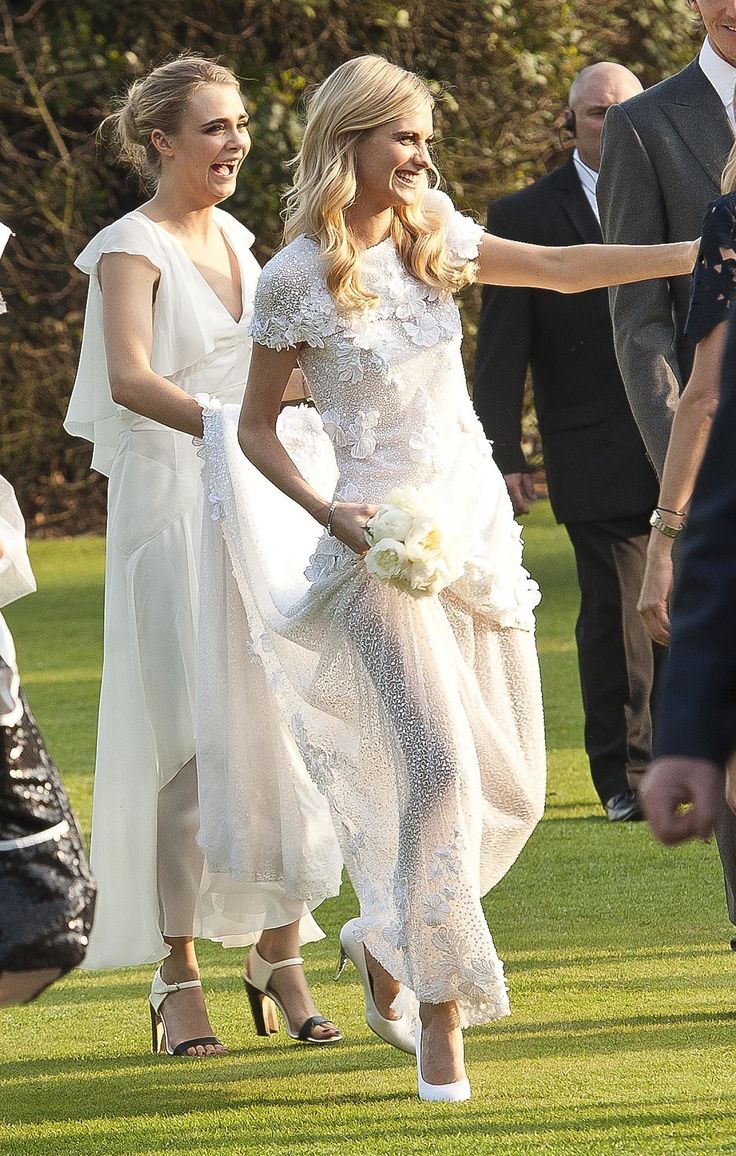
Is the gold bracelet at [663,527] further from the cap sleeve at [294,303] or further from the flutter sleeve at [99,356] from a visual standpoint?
the flutter sleeve at [99,356]

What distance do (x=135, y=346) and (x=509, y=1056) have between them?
1.94 meters

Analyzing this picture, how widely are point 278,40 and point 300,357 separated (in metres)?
15.1

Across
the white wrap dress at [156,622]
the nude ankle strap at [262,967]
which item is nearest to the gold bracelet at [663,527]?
the white wrap dress at [156,622]

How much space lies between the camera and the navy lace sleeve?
350 cm

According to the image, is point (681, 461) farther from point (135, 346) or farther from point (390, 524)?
point (135, 346)

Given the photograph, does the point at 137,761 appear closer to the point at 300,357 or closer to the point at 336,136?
the point at 300,357

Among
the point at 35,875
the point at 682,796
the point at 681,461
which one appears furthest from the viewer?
the point at 681,461

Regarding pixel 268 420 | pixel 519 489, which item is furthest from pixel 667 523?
pixel 519 489

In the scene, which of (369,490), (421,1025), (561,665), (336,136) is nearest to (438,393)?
(369,490)

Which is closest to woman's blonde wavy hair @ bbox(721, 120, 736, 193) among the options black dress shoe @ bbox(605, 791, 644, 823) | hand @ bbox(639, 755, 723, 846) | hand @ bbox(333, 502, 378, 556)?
hand @ bbox(333, 502, 378, 556)

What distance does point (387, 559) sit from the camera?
4004 millimetres

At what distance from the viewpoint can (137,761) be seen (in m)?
5.08

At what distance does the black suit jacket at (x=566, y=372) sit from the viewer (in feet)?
24.7

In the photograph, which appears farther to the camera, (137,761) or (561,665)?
(561,665)
